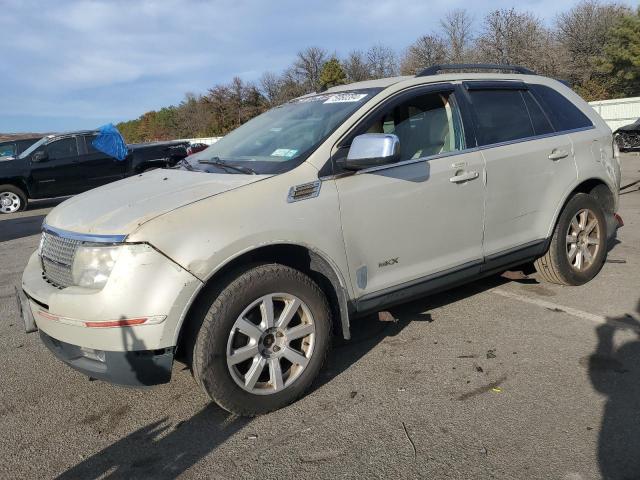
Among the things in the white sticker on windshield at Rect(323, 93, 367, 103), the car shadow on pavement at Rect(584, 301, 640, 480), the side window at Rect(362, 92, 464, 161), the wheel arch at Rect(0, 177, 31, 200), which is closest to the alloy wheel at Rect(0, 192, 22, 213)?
the wheel arch at Rect(0, 177, 31, 200)

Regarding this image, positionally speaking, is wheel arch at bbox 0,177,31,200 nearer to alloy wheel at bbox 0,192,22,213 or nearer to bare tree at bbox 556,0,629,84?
alloy wheel at bbox 0,192,22,213

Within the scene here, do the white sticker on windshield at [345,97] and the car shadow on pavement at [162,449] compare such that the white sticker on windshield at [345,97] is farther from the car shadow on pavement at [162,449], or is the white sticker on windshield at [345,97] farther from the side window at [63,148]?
the side window at [63,148]

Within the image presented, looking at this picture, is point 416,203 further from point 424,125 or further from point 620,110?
point 620,110

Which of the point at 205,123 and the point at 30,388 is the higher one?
the point at 205,123

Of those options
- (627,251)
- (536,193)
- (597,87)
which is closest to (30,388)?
(536,193)

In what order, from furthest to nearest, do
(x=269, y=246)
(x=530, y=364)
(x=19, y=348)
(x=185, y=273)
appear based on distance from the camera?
(x=19, y=348), (x=530, y=364), (x=269, y=246), (x=185, y=273)

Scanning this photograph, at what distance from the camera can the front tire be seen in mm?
2857

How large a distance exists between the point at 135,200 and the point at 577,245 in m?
3.84

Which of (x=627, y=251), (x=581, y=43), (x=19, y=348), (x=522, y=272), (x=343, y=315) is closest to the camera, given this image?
(x=343, y=315)

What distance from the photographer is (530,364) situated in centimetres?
354

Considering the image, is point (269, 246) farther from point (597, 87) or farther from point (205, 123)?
point (205, 123)

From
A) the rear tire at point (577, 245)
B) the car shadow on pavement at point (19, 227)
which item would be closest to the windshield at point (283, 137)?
the rear tire at point (577, 245)

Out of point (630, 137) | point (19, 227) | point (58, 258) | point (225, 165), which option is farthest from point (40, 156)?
point (630, 137)

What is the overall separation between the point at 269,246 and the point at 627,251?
16.1ft
